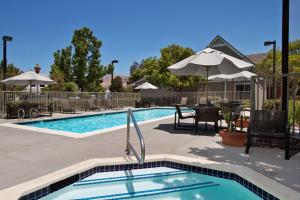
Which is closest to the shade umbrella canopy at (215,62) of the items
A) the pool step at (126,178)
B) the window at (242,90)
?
the pool step at (126,178)

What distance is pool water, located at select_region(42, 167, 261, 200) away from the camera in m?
3.79

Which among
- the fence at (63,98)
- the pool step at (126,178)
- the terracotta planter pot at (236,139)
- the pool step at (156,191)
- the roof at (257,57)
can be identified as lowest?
the pool step at (156,191)

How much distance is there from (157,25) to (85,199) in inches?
815

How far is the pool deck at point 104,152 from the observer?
→ 4.00m

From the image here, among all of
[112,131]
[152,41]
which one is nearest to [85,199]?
[112,131]

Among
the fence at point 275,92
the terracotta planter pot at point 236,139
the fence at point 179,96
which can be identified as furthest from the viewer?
the fence at point 179,96

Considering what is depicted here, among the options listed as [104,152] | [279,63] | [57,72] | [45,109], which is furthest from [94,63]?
[104,152]

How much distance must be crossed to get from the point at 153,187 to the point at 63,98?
13.0 meters

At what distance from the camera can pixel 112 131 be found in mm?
7906

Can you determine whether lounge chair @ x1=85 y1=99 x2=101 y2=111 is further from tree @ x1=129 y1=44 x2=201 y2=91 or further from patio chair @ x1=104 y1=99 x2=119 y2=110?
tree @ x1=129 y1=44 x2=201 y2=91

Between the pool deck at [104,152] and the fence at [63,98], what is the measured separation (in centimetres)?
556

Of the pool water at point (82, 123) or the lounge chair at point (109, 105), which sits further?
the lounge chair at point (109, 105)

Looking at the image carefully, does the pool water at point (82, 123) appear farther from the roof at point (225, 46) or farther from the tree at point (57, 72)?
the roof at point (225, 46)

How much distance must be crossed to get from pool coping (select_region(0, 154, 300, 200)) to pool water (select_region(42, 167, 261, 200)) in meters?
Result: 0.18
